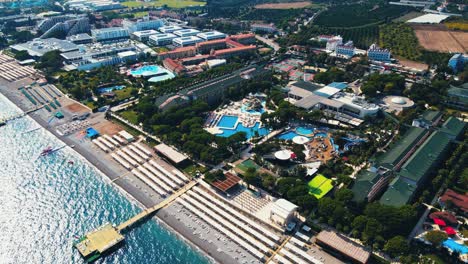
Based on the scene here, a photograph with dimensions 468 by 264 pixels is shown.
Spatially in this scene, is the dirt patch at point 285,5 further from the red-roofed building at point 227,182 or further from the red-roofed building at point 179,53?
the red-roofed building at point 227,182

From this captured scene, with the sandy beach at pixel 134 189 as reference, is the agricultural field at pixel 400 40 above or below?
above

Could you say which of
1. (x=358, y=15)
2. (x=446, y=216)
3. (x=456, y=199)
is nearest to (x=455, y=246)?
(x=446, y=216)

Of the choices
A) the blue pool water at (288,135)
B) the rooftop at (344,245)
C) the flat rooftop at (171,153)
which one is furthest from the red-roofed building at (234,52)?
the rooftop at (344,245)

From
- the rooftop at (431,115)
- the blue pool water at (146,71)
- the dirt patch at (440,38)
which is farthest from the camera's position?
the dirt patch at (440,38)

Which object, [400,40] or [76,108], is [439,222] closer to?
[76,108]

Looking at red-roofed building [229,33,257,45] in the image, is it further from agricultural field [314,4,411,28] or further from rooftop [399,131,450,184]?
rooftop [399,131,450,184]
